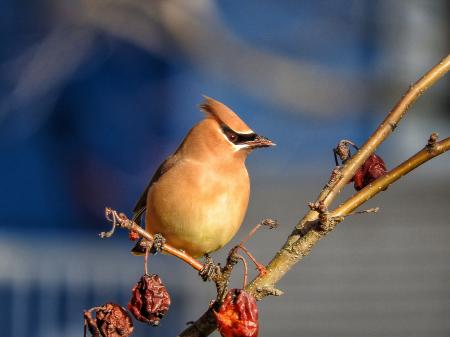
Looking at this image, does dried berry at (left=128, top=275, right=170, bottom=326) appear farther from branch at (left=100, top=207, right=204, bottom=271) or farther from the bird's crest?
the bird's crest

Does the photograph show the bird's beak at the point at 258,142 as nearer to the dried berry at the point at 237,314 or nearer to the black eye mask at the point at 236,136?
the black eye mask at the point at 236,136

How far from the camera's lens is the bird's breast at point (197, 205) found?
2.68 m

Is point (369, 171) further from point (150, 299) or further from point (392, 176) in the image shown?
point (150, 299)

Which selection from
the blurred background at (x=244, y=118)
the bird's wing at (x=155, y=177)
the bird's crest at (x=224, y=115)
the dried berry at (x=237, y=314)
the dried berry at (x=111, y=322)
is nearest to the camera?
→ the dried berry at (x=237, y=314)

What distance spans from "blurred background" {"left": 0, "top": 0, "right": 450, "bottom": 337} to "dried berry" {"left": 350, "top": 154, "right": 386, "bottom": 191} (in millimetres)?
4298

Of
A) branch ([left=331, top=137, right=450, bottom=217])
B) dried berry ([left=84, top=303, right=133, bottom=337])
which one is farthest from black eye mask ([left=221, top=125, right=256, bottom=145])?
dried berry ([left=84, top=303, right=133, bottom=337])

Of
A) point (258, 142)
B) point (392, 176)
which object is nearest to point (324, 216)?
point (392, 176)

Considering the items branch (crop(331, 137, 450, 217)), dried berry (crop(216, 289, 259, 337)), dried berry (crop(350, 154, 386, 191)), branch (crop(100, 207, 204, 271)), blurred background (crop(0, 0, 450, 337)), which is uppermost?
blurred background (crop(0, 0, 450, 337))

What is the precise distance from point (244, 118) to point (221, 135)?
5.35m

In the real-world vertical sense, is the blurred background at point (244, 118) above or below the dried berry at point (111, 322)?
above

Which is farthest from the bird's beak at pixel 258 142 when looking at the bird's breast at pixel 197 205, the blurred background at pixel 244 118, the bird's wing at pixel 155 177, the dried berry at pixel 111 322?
the blurred background at pixel 244 118

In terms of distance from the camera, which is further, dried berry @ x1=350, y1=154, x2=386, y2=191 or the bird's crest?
the bird's crest

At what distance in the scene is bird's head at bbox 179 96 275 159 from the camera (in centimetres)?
268

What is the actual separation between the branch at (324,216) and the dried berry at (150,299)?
0.11 meters
